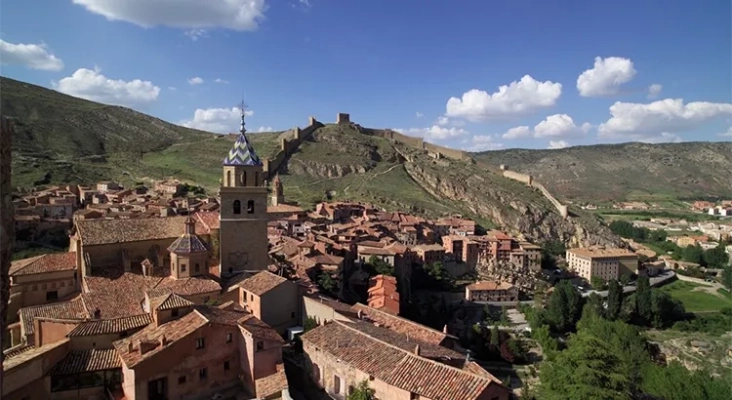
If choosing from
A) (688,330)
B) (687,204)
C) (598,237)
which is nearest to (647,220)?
(687,204)

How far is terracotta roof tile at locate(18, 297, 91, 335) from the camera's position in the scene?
1587cm

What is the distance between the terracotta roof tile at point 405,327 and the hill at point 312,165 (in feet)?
148

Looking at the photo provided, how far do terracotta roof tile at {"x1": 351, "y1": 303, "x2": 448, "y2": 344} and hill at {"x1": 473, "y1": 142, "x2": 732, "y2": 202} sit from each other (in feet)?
416

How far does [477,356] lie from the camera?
36.4 meters

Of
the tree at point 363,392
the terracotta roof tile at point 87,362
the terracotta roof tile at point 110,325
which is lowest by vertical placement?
the tree at point 363,392

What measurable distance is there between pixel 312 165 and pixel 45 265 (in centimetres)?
6171

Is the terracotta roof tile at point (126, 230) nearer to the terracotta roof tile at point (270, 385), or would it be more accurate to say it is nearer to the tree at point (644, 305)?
the terracotta roof tile at point (270, 385)

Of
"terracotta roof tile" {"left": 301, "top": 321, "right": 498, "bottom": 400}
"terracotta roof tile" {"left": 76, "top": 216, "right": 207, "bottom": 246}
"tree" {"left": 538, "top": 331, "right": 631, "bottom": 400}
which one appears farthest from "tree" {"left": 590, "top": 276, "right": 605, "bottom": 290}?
"terracotta roof tile" {"left": 301, "top": 321, "right": 498, "bottom": 400}

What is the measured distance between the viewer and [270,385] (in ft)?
47.3

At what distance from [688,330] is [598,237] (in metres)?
31.7

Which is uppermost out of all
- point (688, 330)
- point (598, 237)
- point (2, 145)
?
point (2, 145)

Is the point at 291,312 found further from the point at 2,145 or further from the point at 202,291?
the point at 2,145

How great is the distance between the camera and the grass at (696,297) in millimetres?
53438

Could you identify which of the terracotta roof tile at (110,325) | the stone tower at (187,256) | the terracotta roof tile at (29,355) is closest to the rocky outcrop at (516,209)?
the stone tower at (187,256)
